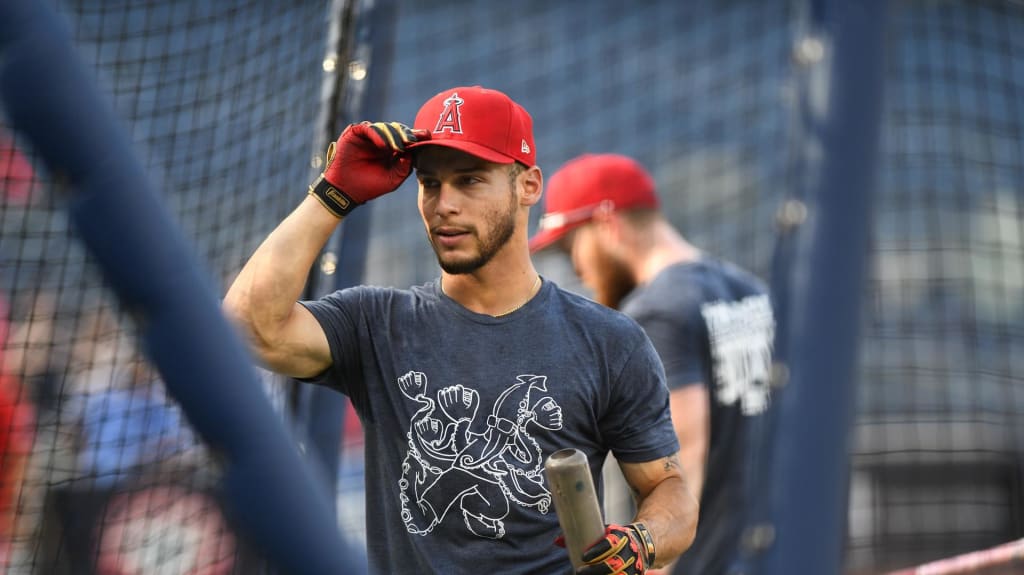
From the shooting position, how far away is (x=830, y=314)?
9.05 ft

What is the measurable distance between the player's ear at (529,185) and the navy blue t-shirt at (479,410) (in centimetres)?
20

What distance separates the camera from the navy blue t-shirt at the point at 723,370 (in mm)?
3898

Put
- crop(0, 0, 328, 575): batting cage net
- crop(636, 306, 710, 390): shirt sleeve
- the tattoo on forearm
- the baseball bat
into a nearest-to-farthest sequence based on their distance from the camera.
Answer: the baseball bat
the tattoo on forearm
crop(0, 0, 328, 575): batting cage net
crop(636, 306, 710, 390): shirt sleeve

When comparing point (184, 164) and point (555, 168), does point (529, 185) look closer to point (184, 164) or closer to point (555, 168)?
point (184, 164)

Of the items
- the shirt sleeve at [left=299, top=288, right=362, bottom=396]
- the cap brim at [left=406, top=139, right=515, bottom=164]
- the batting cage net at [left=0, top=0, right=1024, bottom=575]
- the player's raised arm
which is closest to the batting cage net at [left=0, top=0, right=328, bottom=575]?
the batting cage net at [left=0, top=0, right=1024, bottom=575]

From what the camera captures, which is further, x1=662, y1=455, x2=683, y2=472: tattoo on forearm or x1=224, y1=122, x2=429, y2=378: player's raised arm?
x1=662, y1=455, x2=683, y2=472: tattoo on forearm

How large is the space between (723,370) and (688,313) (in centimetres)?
28

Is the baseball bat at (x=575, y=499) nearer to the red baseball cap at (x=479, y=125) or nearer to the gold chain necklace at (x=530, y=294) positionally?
the gold chain necklace at (x=530, y=294)

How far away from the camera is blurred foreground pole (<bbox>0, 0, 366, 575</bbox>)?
1264 mm

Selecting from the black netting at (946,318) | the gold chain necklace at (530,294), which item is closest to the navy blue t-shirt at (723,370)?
the gold chain necklace at (530,294)

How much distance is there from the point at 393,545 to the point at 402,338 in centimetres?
40

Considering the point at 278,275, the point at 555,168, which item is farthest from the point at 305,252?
the point at 555,168

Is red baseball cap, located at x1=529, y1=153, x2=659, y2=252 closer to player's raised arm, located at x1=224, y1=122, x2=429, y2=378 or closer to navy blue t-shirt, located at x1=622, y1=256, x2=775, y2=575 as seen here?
navy blue t-shirt, located at x1=622, y1=256, x2=775, y2=575

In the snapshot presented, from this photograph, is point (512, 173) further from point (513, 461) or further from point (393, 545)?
point (393, 545)
